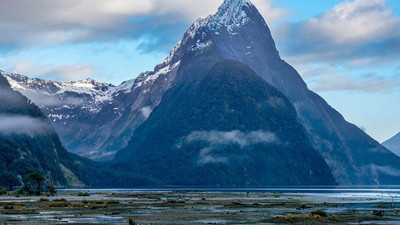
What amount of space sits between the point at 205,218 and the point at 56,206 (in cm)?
5217

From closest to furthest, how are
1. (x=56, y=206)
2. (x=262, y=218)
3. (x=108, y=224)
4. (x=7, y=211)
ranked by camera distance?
(x=108, y=224)
(x=262, y=218)
(x=7, y=211)
(x=56, y=206)

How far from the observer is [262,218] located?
124 meters

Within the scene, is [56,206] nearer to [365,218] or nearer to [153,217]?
[153,217]

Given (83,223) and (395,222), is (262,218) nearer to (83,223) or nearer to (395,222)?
(395,222)

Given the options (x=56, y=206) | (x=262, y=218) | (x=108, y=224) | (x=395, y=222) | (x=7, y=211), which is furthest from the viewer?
(x=56, y=206)

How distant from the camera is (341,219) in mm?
121250

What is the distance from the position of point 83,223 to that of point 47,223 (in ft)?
18.4

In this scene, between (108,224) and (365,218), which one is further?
(365,218)

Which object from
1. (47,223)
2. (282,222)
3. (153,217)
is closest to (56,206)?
(153,217)

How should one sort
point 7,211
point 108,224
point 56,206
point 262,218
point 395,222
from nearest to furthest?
point 108,224 < point 395,222 < point 262,218 < point 7,211 < point 56,206

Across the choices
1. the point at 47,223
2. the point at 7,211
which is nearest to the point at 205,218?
the point at 47,223

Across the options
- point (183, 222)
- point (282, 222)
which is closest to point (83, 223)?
point (183, 222)

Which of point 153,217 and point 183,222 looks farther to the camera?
point 153,217

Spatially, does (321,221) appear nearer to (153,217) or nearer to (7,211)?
(153,217)
